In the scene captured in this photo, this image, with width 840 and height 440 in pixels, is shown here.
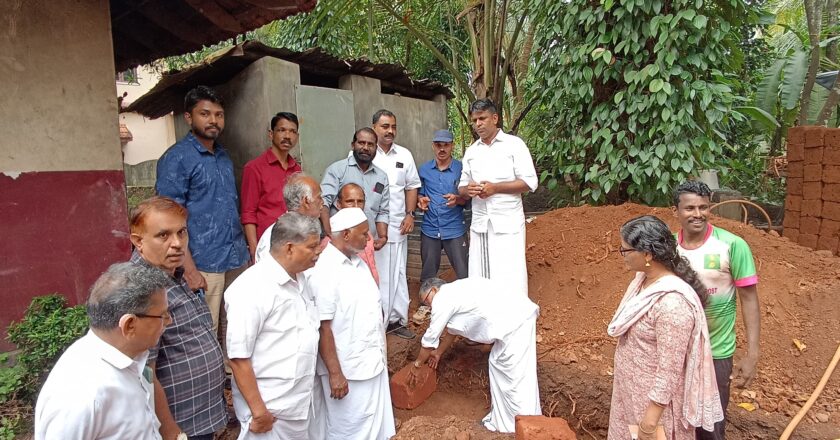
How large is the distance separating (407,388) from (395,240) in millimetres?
1297

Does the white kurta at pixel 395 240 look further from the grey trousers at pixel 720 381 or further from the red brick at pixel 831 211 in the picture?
the red brick at pixel 831 211

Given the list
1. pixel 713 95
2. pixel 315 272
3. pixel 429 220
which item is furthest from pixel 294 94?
pixel 713 95

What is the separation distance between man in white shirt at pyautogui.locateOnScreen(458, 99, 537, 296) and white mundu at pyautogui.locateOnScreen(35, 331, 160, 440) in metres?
2.84

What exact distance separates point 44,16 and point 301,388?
2.77m

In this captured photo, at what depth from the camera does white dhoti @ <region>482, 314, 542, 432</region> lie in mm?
3311

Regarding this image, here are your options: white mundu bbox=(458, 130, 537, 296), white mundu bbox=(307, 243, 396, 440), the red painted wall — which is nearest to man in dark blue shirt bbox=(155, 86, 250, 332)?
the red painted wall

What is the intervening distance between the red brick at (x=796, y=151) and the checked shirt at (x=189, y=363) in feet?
21.5

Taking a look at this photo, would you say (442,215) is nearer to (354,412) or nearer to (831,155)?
(354,412)

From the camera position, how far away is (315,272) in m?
2.63

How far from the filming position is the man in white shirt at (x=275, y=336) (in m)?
2.06

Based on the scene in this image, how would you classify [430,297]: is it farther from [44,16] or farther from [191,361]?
[44,16]

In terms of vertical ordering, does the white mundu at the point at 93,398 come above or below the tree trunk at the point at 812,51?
below

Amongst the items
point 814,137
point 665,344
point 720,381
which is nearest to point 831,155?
point 814,137

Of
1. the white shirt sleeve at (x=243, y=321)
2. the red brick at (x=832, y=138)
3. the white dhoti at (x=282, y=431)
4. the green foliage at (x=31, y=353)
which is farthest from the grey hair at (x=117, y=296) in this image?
the red brick at (x=832, y=138)
